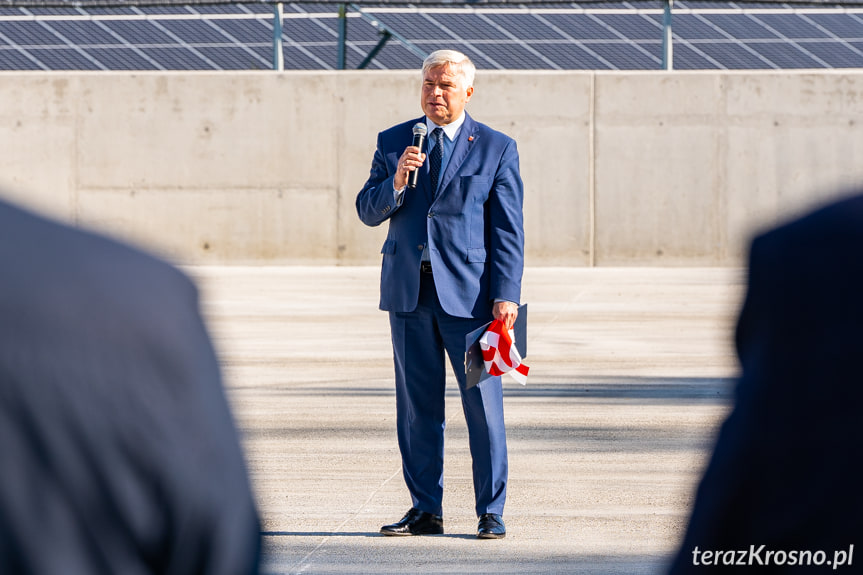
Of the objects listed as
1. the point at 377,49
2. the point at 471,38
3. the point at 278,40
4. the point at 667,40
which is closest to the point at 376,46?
the point at 377,49

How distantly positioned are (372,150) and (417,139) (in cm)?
1554

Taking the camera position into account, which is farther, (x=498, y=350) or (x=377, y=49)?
(x=377, y=49)

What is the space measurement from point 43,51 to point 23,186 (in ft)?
9.32

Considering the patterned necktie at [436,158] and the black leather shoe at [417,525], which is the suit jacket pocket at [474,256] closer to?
the patterned necktie at [436,158]

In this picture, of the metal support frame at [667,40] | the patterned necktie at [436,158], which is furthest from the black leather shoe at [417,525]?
the metal support frame at [667,40]

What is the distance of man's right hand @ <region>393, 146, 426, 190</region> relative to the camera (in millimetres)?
5051

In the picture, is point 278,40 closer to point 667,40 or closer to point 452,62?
point 667,40

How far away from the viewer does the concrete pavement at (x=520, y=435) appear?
5156mm

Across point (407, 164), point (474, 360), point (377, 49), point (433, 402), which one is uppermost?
point (377, 49)

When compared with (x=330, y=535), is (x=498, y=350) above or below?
above

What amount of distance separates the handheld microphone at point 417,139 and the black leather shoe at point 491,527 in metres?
1.28

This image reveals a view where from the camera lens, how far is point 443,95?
5219mm

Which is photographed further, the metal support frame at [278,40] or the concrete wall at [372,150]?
the metal support frame at [278,40]

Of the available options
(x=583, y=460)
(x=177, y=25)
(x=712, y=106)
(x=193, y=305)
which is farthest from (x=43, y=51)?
(x=193, y=305)
